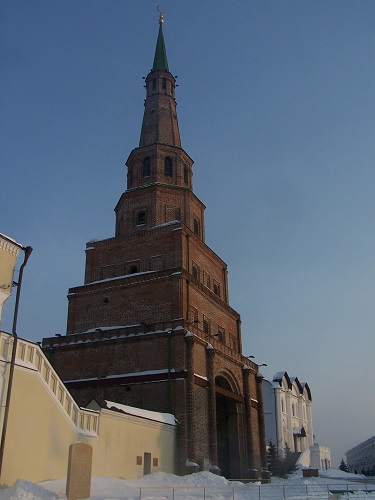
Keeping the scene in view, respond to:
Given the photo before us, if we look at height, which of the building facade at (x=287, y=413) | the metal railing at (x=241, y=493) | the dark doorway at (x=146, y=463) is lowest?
the metal railing at (x=241, y=493)

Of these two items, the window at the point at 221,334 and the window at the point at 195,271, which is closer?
the window at the point at 195,271

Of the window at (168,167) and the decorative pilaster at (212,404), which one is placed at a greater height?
the window at (168,167)

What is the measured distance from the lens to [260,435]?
3688 centimetres

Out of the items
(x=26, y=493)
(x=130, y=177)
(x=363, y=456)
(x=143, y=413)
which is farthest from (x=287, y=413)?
(x=363, y=456)

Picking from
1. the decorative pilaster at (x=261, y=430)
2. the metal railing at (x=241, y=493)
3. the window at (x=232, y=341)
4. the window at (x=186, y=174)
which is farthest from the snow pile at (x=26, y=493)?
the window at (x=186, y=174)

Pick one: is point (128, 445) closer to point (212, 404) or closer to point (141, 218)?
point (212, 404)

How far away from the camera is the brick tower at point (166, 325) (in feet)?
99.6

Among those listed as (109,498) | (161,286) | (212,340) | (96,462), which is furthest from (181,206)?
(109,498)

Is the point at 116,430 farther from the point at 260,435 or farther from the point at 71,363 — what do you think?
the point at 260,435

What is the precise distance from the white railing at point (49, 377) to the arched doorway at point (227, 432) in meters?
13.0

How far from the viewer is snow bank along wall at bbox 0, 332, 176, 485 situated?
17.5m

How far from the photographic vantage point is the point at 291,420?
5994 centimetres

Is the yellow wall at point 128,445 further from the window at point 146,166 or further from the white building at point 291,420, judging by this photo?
the white building at point 291,420

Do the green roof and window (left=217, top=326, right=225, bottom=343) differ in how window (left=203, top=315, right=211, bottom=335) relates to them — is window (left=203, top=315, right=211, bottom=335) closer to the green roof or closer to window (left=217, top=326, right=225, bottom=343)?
window (left=217, top=326, right=225, bottom=343)
